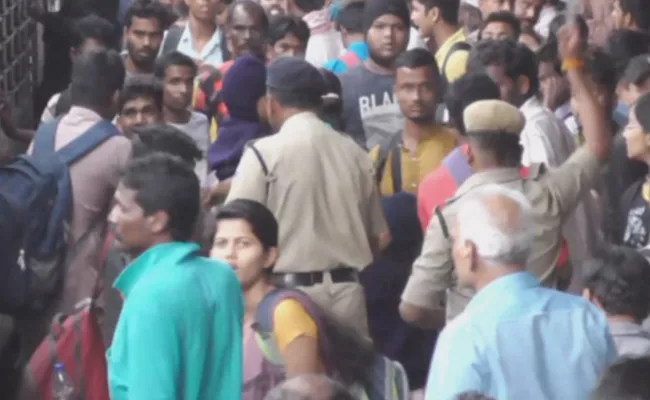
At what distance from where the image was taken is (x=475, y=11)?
11.9 meters

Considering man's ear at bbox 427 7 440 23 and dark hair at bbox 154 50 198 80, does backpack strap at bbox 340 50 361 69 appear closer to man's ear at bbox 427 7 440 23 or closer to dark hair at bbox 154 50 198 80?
man's ear at bbox 427 7 440 23

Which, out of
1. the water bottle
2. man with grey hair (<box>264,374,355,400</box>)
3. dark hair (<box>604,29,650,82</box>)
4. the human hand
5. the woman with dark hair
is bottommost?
the water bottle

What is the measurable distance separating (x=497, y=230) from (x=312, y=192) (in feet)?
6.58

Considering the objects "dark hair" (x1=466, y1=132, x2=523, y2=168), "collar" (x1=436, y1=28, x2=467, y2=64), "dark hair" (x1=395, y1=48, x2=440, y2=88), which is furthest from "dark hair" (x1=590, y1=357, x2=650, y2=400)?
"collar" (x1=436, y1=28, x2=467, y2=64)

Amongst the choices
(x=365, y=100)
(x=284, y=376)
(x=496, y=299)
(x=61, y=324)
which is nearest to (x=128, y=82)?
(x=365, y=100)

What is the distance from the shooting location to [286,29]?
9844mm

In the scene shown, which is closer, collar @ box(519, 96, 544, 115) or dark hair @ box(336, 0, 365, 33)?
collar @ box(519, 96, 544, 115)

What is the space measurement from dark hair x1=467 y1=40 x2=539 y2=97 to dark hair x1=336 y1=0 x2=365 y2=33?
1612 mm

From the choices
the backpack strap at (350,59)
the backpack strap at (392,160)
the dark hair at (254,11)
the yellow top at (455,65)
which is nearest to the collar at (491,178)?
the backpack strap at (392,160)

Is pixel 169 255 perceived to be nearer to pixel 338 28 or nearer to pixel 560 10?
pixel 338 28

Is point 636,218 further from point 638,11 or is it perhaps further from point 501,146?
point 638,11

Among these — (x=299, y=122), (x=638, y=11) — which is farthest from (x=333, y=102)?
(x=638, y=11)

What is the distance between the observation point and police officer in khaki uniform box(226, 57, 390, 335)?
6492 millimetres

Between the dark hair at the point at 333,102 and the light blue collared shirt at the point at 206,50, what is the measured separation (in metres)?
2.18
